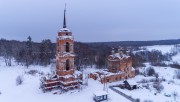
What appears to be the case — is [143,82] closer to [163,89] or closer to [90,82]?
[163,89]

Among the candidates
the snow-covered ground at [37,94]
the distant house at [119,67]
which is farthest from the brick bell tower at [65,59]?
the distant house at [119,67]

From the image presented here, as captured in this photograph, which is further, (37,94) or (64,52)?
(64,52)

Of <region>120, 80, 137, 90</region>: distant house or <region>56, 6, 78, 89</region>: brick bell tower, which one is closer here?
<region>56, 6, 78, 89</region>: brick bell tower

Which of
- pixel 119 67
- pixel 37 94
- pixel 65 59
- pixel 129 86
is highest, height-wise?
pixel 65 59

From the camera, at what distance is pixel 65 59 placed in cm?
2609

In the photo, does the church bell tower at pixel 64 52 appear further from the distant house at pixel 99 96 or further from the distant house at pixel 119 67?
the distant house at pixel 119 67

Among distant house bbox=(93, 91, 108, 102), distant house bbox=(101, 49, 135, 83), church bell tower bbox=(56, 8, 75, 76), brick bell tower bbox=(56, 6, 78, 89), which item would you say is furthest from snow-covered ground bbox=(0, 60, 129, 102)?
distant house bbox=(101, 49, 135, 83)

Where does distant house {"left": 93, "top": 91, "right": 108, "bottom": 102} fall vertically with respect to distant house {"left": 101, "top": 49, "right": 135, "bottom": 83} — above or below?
below

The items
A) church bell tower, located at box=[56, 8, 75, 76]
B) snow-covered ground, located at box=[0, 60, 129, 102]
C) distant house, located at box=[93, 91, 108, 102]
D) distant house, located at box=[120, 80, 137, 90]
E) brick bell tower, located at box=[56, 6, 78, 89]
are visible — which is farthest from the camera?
distant house, located at box=[120, 80, 137, 90]

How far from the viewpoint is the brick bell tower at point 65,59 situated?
1015 inches

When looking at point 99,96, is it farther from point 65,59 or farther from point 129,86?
point 129,86

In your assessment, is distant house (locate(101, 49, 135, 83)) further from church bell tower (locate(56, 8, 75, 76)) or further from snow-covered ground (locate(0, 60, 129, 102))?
church bell tower (locate(56, 8, 75, 76))

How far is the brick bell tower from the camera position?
25.8 m

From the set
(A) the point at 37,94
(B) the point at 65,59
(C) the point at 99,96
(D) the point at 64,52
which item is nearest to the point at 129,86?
(C) the point at 99,96
